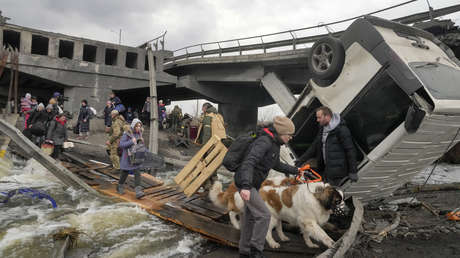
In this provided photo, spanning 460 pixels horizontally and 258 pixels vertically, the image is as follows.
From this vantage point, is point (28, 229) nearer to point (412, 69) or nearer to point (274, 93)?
point (412, 69)

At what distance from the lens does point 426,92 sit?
409 cm

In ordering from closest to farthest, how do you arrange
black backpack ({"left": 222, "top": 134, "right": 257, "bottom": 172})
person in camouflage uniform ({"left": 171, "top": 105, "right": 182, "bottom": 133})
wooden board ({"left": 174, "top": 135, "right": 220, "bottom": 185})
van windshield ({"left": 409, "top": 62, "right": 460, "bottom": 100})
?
black backpack ({"left": 222, "top": 134, "right": 257, "bottom": 172})
van windshield ({"left": 409, "top": 62, "right": 460, "bottom": 100})
wooden board ({"left": 174, "top": 135, "right": 220, "bottom": 185})
person in camouflage uniform ({"left": 171, "top": 105, "right": 182, "bottom": 133})

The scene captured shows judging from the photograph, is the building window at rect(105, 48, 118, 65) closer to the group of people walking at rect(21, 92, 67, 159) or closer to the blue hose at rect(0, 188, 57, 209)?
the group of people walking at rect(21, 92, 67, 159)

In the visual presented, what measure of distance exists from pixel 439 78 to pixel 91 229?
19.8 feet

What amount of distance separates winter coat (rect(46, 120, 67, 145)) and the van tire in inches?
303

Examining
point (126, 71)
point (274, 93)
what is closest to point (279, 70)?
point (274, 93)

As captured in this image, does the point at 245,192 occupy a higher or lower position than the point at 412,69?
lower

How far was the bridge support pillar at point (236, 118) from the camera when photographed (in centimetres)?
2195

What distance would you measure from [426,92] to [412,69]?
46 cm

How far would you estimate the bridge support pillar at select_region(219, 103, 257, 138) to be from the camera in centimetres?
2195

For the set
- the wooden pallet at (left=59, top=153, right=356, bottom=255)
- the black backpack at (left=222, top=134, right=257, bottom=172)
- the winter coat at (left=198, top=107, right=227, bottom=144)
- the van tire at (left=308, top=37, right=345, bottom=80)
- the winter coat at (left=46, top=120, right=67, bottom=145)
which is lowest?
the wooden pallet at (left=59, top=153, right=356, bottom=255)

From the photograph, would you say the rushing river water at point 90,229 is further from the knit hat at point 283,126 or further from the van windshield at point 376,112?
the van windshield at point 376,112

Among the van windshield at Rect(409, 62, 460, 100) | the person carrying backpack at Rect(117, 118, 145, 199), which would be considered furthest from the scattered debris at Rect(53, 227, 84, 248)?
the van windshield at Rect(409, 62, 460, 100)

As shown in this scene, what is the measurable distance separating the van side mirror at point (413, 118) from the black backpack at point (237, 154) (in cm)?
238
